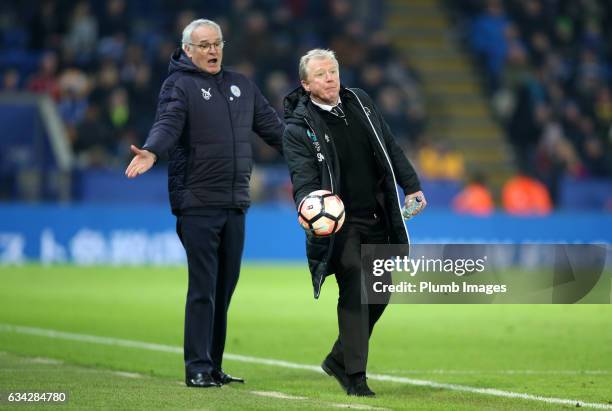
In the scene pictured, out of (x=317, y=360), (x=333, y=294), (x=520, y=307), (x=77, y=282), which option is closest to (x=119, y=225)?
(x=77, y=282)

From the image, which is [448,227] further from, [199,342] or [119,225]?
[199,342]

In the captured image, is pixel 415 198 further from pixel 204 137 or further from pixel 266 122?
pixel 204 137

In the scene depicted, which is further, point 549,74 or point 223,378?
point 549,74

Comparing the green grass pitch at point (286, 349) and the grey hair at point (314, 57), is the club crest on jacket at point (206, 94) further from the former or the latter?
the green grass pitch at point (286, 349)

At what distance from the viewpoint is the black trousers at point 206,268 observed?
917cm

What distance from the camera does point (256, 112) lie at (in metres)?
9.73

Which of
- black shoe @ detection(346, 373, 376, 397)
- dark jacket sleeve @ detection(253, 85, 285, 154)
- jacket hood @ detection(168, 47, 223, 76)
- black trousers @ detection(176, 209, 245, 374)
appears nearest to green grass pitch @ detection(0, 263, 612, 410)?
black shoe @ detection(346, 373, 376, 397)

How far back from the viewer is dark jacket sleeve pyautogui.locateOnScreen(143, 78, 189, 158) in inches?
353

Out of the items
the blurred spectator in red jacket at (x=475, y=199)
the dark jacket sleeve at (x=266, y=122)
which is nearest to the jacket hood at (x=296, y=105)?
the dark jacket sleeve at (x=266, y=122)

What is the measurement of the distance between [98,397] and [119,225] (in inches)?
558

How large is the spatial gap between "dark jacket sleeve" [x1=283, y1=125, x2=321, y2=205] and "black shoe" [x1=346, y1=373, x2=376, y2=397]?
1218mm

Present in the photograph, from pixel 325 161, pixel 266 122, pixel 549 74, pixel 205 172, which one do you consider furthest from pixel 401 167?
pixel 549 74

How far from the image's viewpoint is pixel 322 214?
8.41 metres

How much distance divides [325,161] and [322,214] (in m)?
0.44
